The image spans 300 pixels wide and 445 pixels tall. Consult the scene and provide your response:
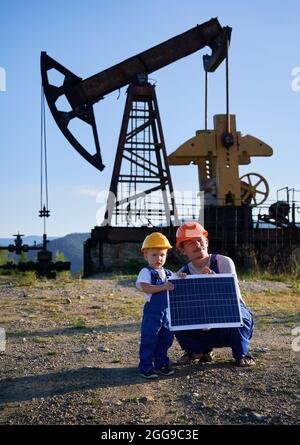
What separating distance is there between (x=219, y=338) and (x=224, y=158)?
12696 millimetres

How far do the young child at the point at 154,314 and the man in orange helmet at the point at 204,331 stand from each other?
221 mm

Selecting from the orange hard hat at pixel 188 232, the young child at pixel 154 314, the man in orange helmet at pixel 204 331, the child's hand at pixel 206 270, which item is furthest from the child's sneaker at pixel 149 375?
the orange hard hat at pixel 188 232

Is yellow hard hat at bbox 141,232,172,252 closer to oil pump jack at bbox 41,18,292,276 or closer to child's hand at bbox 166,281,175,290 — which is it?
child's hand at bbox 166,281,175,290

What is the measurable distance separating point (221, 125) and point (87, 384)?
13.8 metres

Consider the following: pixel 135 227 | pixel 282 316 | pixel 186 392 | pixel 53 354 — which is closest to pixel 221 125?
pixel 135 227

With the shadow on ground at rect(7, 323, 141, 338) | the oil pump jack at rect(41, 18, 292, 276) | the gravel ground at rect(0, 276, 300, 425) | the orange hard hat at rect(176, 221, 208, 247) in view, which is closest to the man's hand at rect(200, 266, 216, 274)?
the orange hard hat at rect(176, 221, 208, 247)

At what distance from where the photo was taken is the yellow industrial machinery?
56.0 feet

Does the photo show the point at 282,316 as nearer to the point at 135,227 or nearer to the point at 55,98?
the point at 135,227

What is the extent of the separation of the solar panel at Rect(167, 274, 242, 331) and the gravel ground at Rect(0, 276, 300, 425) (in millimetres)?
390

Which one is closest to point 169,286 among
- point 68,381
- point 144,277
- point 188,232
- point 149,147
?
point 144,277

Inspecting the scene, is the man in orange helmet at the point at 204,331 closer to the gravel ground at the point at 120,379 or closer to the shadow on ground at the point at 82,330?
the gravel ground at the point at 120,379

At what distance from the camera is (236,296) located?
15.4ft

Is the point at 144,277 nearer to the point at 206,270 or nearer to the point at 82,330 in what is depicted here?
the point at 206,270

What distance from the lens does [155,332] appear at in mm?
4539
